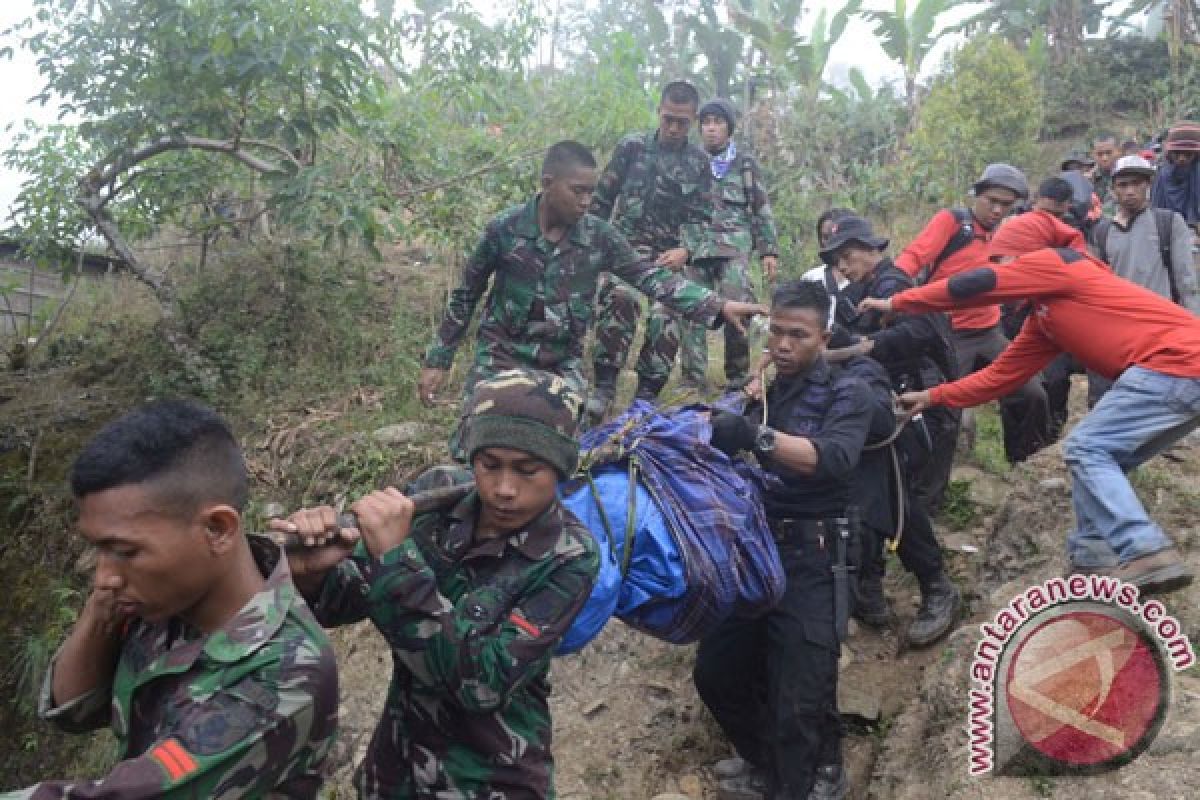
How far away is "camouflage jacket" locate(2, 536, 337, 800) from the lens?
1369 mm

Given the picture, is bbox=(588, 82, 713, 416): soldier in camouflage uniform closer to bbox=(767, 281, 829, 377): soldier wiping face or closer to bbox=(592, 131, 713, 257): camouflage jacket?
bbox=(592, 131, 713, 257): camouflage jacket

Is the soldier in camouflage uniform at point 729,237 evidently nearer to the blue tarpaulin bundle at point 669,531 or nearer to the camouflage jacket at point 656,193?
the camouflage jacket at point 656,193

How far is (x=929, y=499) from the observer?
16.8 feet

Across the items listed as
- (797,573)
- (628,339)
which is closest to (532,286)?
(628,339)

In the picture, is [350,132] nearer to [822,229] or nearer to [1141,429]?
[822,229]

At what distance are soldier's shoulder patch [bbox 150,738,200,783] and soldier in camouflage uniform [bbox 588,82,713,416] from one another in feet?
14.6

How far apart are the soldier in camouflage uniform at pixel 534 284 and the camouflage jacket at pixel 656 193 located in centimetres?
168

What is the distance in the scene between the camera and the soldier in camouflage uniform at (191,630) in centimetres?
144

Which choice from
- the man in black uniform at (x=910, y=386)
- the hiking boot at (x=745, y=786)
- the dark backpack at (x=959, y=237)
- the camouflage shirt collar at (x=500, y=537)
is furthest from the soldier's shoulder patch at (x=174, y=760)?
the dark backpack at (x=959, y=237)

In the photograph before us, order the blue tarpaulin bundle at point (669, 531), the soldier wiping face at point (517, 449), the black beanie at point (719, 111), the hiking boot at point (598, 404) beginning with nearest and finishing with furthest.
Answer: the soldier wiping face at point (517, 449) < the blue tarpaulin bundle at point (669, 531) < the hiking boot at point (598, 404) < the black beanie at point (719, 111)

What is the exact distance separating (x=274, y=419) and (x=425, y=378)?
2596 mm

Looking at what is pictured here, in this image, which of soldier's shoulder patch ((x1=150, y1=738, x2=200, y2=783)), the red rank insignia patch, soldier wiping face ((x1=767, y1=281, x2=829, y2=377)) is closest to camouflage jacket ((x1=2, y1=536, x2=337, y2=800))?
soldier's shoulder patch ((x1=150, y1=738, x2=200, y2=783))

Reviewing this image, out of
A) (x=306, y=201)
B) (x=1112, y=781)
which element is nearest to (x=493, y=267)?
(x=306, y=201)

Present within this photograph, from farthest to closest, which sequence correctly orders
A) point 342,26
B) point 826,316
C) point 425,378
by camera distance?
point 342,26 < point 425,378 < point 826,316
